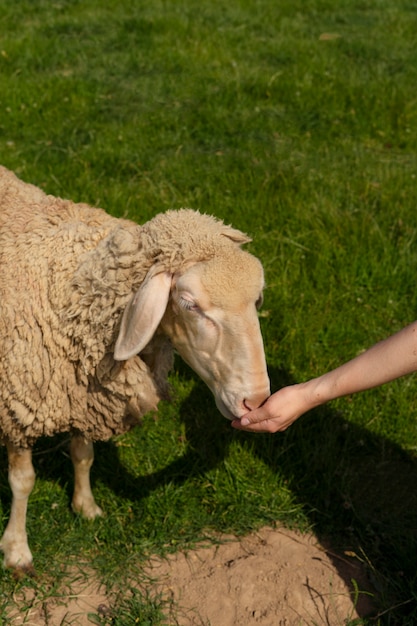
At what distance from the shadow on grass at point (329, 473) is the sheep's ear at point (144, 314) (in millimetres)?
1227

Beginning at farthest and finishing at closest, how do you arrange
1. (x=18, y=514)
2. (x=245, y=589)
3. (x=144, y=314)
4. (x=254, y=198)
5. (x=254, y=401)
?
(x=254, y=198)
(x=18, y=514)
(x=245, y=589)
(x=254, y=401)
(x=144, y=314)

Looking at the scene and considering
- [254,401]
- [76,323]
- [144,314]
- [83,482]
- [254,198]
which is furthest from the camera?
[254,198]

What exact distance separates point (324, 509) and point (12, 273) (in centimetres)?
168

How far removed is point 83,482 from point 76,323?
3.10 feet

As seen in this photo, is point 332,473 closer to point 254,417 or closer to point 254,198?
point 254,417

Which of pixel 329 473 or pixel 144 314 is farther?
pixel 329 473

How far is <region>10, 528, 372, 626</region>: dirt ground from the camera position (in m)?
3.06

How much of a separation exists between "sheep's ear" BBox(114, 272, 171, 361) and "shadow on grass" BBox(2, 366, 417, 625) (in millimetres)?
1227

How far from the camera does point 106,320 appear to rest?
2.78 metres

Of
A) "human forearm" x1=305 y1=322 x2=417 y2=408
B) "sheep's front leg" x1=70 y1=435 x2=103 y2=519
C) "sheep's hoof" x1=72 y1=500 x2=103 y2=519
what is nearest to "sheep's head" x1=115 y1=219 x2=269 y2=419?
"human forearm" x1=305 y1=322 x2=417 y2=408

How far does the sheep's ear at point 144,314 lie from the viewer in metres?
2.51

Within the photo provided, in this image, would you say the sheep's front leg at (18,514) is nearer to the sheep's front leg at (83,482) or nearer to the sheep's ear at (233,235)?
the sheep's front leg at (83,482)

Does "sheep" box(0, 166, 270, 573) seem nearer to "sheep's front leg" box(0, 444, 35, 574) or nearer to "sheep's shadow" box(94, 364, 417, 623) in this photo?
"sheep's front leg" box(0, 444, 35, 574)

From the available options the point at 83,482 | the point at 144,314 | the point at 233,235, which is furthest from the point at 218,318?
the point at 83,482
